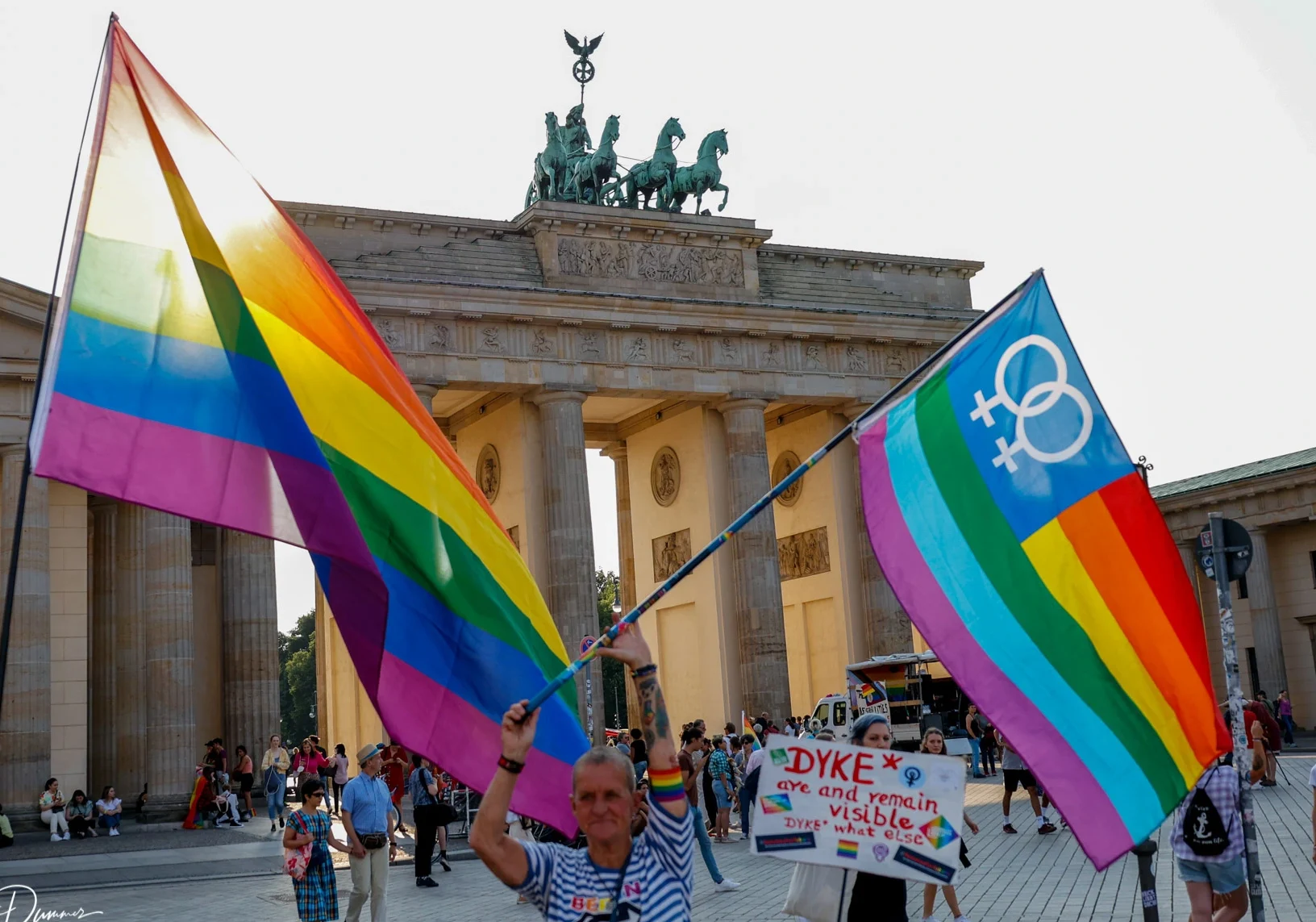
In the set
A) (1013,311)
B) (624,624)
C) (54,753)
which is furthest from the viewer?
(54,753)

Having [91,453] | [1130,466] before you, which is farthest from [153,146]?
[1130,466]

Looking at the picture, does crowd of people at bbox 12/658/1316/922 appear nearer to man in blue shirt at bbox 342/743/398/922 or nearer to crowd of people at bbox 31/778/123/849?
man in blue shirt at bbox 342/743/398/922

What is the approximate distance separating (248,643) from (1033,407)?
30.2 m

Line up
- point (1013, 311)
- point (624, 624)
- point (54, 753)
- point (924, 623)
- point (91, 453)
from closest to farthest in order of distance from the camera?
1. point (624, 624)
2. point (91, 453)
3. point (924, 623)
4. point (1013, 311)
5. point (54, 753)

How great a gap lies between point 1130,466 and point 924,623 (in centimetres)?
121

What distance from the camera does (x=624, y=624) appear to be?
4.91m

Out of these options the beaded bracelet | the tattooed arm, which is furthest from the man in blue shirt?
the beaded bracelet

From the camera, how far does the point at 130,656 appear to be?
107ft

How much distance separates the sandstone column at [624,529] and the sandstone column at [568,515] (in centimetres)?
696

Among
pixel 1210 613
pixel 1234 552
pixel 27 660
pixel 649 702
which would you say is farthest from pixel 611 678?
pixel 649 702

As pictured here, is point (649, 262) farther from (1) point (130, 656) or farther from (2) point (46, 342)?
(2) point (46, 342)

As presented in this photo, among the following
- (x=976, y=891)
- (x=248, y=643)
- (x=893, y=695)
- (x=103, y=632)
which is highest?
(x=103, y=632)

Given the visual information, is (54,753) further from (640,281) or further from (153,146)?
(153,146)

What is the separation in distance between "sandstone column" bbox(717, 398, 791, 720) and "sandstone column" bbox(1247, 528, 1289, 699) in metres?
14.8
